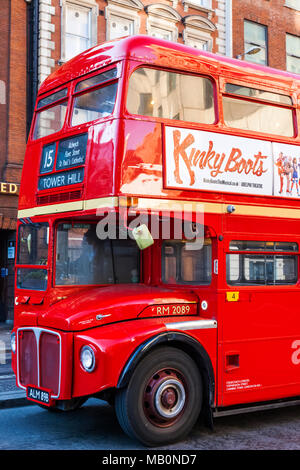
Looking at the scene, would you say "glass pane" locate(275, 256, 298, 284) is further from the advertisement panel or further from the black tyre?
the black tyre

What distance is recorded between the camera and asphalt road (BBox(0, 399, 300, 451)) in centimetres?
604

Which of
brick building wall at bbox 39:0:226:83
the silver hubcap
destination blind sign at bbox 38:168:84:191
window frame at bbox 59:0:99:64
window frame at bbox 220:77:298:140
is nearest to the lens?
the silver hubcap

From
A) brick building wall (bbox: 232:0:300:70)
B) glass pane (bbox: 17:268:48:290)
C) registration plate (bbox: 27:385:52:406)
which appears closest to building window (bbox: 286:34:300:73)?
brick building wall (bbox: 232:0:300:70)

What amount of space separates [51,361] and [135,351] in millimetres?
951

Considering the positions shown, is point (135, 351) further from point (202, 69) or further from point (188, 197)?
point (202, 69)

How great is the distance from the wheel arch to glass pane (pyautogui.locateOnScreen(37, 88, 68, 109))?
10.5ft

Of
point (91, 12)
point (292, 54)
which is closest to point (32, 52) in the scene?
point (91, 12)

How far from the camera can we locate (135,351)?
5.86m

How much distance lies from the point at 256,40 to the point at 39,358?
19.3 m

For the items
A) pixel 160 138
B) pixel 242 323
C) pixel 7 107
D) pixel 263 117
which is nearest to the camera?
pixel 160 138

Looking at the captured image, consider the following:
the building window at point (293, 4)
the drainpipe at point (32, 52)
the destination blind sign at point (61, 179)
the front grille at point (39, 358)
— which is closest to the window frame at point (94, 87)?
the destination blind sign at point (61, 179)

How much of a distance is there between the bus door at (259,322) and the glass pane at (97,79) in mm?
2209

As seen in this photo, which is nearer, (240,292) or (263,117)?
(240,292)
